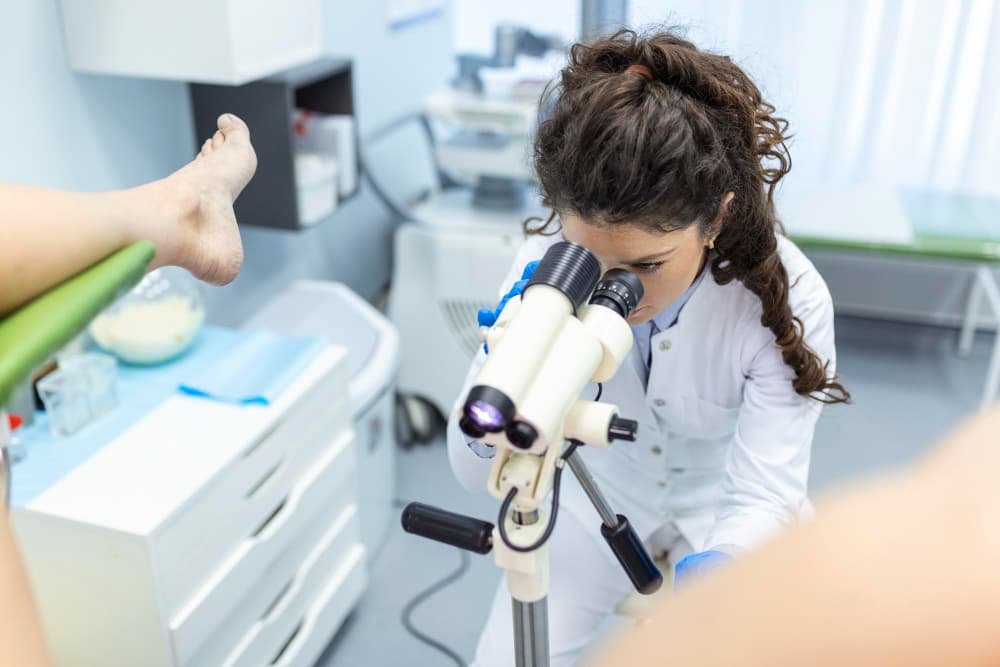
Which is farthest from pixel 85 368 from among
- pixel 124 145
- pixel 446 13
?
pixel 446 13

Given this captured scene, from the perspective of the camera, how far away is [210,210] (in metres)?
1.00

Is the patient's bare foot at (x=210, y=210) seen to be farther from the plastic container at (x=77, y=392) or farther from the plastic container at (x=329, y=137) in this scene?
the plastic container at (x=329, y=137)

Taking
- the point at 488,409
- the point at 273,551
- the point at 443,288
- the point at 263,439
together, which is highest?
the point at 488,409

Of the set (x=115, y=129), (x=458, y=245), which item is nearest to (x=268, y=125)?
(x=115, y=129)

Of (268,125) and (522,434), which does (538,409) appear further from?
(268,125)

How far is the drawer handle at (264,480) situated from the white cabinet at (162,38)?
723mm

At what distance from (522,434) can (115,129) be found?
4.57ft

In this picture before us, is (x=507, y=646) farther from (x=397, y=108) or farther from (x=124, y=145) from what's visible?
(x=397, y=108)

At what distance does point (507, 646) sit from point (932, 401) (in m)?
2.06

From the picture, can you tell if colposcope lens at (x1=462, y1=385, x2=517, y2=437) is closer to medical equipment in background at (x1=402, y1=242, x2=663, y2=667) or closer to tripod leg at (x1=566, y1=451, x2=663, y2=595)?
medical equipment in background at (x1=402, y1=242, x2=663, y2=667)

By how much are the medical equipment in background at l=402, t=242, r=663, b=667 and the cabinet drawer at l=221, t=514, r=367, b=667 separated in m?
0.85

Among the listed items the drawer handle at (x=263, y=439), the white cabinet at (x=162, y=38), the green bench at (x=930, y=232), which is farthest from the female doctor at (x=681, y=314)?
the green bench at (x=930, y=232)

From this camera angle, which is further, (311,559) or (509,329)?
(311,559)

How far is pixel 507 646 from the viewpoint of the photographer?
4.47 ft
